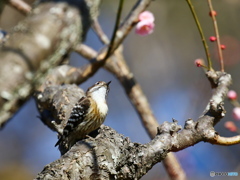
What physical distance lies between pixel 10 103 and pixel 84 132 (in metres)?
2.16

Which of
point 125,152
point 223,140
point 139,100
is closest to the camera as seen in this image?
point 125,152

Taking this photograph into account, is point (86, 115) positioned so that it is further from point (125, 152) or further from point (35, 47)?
point (35, 47)

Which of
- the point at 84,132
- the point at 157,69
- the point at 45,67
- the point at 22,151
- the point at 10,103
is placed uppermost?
the point at 157,69

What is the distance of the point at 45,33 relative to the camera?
1166 millimetres

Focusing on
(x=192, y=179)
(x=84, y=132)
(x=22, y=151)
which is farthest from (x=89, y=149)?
(x=22, y=151)

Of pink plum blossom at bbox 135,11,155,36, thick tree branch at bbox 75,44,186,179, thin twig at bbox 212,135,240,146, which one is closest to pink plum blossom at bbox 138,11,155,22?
pink plum blossom at bbox 135,11,155,36

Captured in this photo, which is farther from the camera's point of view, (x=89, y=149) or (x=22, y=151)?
(x=22, y=151)

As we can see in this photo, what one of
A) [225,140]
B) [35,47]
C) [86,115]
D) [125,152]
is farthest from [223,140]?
[35,47]

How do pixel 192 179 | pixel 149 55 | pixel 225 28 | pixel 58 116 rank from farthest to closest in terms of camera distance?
pixel 149 55 < pixel 225 28 < pixel 192 179 < pixel 58 116

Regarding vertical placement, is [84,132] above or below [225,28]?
below

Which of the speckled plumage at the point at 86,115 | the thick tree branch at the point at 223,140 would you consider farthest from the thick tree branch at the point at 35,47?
the speckled plumage at the point at 86,115

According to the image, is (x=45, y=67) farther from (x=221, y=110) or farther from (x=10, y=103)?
(x=221, y=110)

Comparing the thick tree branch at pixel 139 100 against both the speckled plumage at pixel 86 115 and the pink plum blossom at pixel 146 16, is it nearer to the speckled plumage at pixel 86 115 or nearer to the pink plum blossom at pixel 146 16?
the speckled plumage at pixel 86 115

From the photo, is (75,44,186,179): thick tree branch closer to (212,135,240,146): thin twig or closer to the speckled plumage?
the speckled plumage
